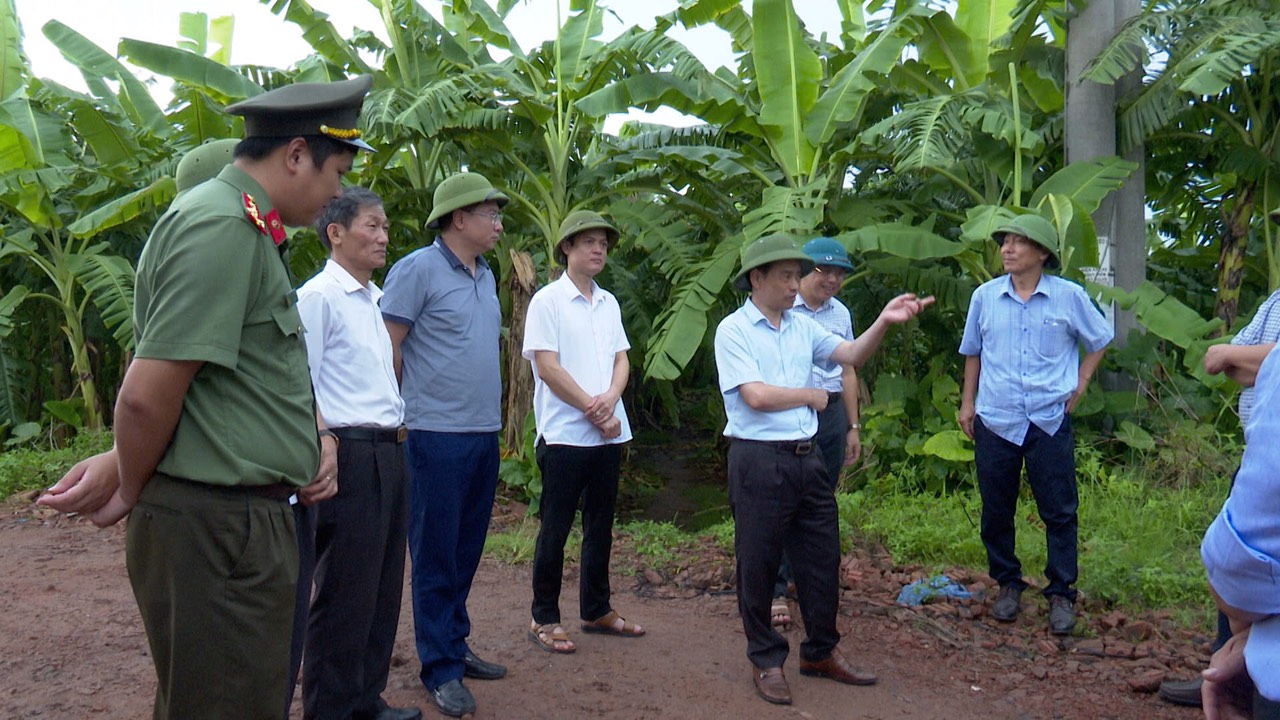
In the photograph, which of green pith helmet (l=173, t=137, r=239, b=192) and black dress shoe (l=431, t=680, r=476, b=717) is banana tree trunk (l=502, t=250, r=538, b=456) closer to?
black dress shoe (l=431, t=680, r=476, b=717)

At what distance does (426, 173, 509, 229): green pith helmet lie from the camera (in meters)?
4.13

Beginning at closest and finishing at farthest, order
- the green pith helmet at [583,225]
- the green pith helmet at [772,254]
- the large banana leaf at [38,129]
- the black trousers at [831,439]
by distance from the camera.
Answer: the green pith helmet at [772,254], the green pith helmet at [583,225], the black trousers at [831,439], the large banana leaf at [38,129]

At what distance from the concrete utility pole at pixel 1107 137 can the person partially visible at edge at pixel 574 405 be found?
14.7 ft

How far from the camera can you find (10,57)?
387 inches

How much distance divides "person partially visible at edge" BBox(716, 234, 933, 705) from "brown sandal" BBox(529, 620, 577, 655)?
89 centimetres

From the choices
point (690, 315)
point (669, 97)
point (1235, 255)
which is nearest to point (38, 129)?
point (669, 97)

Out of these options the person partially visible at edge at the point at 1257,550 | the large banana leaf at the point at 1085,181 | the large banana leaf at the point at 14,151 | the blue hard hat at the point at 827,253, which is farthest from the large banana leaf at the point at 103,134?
the person partially visible at edge at the point at 1257,550

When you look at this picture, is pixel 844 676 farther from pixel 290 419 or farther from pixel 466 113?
pixel 466 113

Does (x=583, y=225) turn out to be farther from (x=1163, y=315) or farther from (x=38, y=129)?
(x=38, y=129)

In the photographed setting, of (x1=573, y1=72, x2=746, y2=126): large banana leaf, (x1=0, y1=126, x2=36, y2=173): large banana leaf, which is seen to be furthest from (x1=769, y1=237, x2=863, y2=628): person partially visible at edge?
(x1=0, y1=126, x2=36, y2=173): large banana leaf

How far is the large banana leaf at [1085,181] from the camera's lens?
22.9 ft

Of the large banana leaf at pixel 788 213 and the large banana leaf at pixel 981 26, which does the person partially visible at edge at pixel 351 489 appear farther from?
the large banana leaf at pixel 981 26

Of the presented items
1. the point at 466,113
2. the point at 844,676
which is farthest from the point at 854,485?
the point at 466,113

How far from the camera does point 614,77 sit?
8.45 metres
